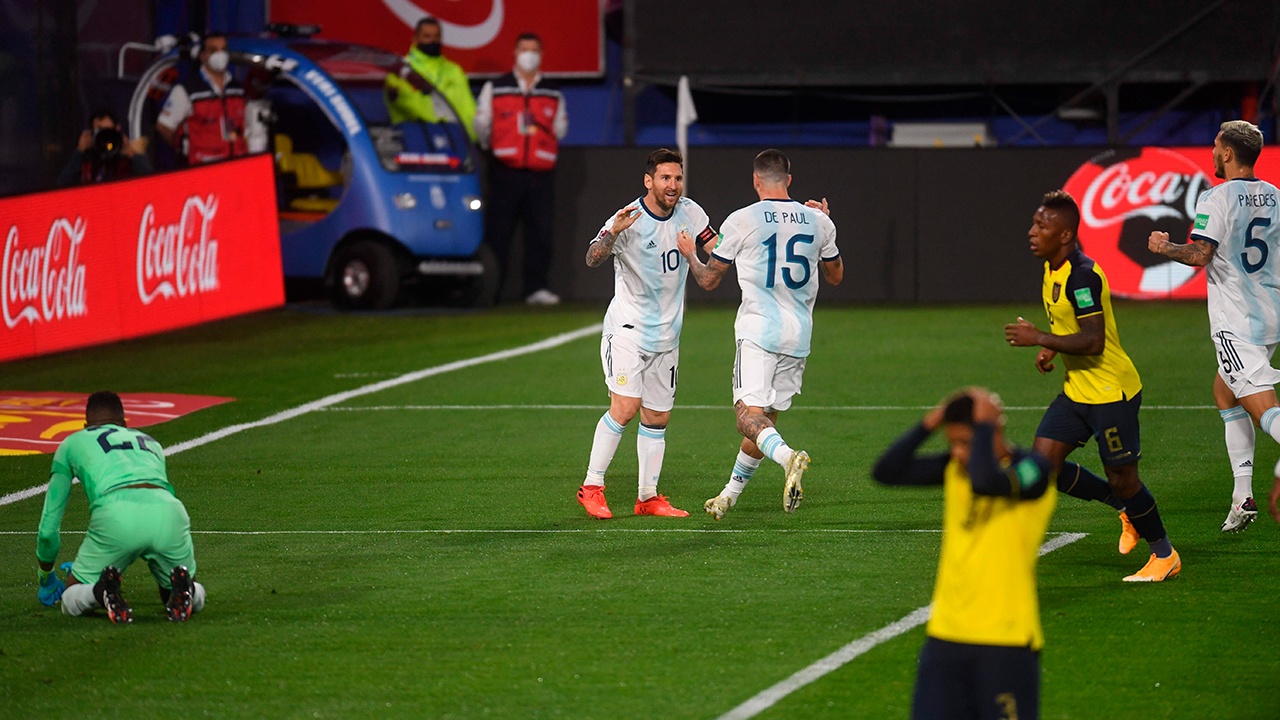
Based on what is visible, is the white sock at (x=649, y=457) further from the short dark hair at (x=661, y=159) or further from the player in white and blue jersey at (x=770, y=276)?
the short dark hair at (x=661, y=159)

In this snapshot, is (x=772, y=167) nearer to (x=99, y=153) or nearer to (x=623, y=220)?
(x=623, y=220)

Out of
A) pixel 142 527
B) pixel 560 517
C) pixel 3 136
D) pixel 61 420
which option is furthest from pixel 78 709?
pixel 3 136

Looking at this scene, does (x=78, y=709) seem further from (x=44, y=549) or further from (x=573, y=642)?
(x=573, y=642)

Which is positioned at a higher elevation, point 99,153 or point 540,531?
point 99,153

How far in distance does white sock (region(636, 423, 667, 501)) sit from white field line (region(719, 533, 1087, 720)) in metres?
2.47

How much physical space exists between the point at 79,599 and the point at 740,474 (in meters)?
3.62

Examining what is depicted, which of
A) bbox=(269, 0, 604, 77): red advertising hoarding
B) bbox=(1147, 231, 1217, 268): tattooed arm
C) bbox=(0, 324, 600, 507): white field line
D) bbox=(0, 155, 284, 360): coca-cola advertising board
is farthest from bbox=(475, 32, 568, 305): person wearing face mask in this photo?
bbox=(1147, 231, 1217, 268): tattooed arm

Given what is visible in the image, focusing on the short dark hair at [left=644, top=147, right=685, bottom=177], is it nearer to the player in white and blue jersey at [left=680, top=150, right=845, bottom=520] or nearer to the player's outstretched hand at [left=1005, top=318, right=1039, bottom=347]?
the player in white and blue jersey at [left=680, top=150, right=845, bottom=520]

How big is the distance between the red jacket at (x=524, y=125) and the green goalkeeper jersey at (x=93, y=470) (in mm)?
13710

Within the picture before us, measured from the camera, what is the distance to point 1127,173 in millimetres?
20484

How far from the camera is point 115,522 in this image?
23.2 ft

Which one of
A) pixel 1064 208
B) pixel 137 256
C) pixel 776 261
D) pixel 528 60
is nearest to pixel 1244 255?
pixel 1064 208

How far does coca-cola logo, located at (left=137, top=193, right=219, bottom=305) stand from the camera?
651 inches

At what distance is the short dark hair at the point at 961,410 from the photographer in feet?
15.3
